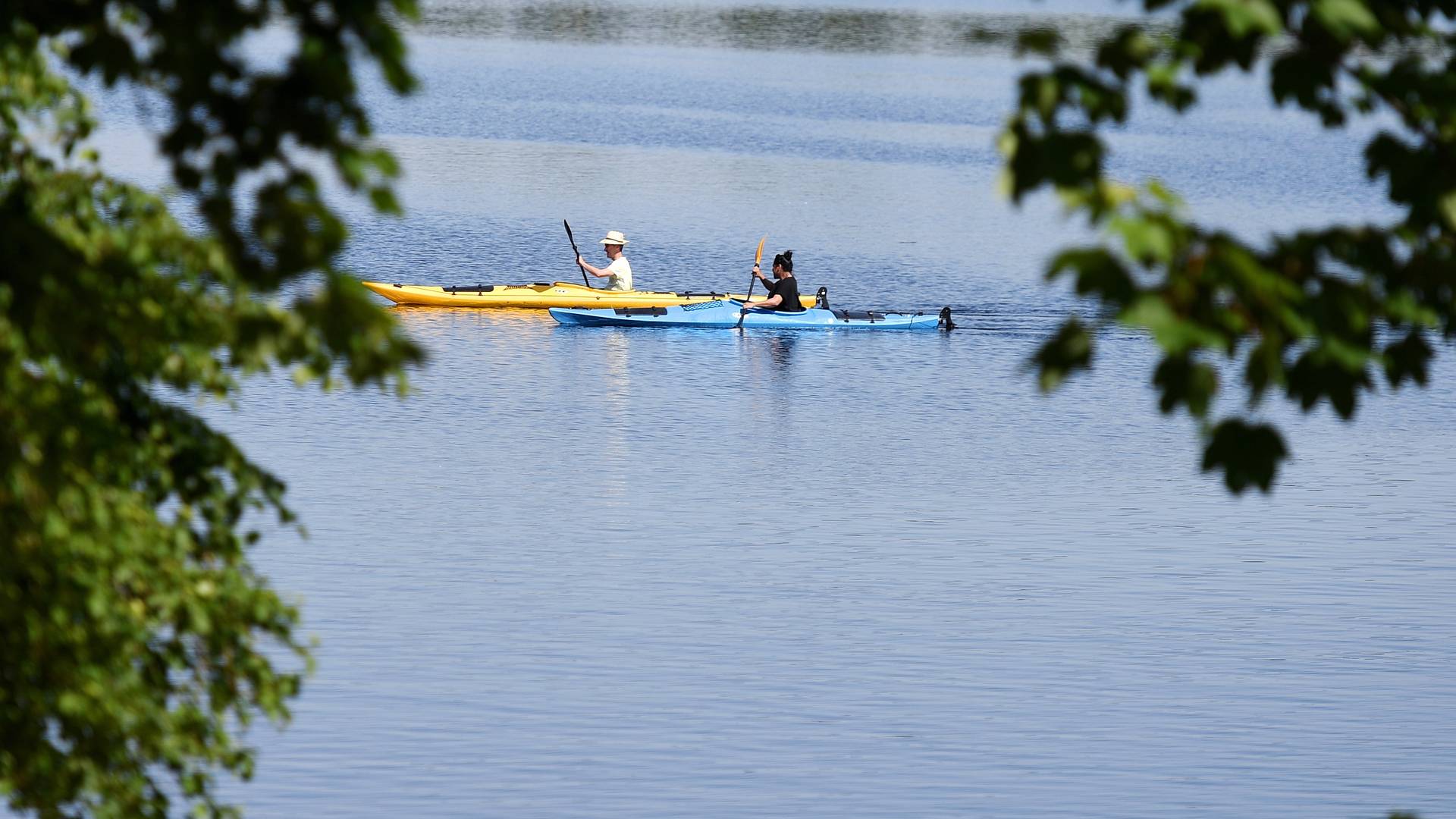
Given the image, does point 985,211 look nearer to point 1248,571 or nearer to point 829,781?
point 1248,571

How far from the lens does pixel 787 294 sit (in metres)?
31.1

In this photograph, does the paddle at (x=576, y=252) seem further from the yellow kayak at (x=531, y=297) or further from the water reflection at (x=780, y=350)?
the water reflection at (x=780, y=350)

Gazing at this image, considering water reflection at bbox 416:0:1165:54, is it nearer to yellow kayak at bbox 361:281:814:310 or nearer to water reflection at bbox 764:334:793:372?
water reflection at bbox 764:334:793:372

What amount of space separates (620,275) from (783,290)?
2.45 meters

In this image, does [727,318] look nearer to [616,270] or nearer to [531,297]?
[616,270]

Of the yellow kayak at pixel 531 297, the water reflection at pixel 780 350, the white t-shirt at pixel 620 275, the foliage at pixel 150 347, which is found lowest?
the water reflection at pixel 780 350

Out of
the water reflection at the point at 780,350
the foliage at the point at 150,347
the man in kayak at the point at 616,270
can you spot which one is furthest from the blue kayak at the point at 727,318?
the foliage at the point at 150,347

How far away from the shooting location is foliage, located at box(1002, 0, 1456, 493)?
494 centimetres

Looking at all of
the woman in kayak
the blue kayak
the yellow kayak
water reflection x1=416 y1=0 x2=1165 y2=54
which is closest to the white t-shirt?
the yellow kayak

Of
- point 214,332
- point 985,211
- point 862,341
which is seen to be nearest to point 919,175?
point 985,211

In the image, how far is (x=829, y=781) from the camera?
1419 cm

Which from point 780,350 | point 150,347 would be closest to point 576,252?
point 780,350

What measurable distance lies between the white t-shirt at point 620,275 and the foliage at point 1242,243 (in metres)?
25.6

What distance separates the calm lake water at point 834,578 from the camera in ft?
46.8
